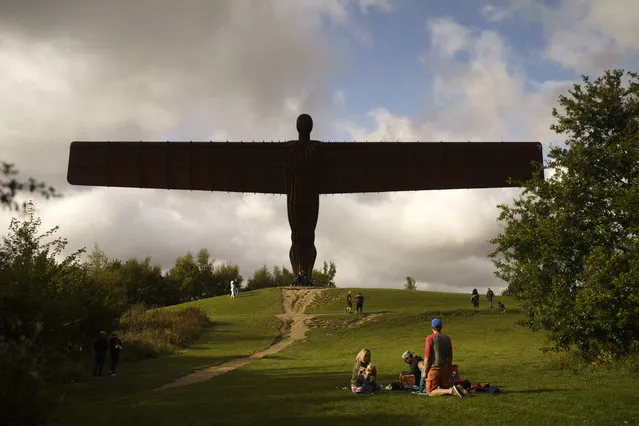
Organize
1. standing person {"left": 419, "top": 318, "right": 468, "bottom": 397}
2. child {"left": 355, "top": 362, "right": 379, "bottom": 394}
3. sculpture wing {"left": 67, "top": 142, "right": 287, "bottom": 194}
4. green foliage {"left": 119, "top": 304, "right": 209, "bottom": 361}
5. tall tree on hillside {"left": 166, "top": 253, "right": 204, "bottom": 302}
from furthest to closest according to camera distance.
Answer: tall tree on hillside {"left": 166, "top": 253, "right": 204, "bottom": 302}
sculpture wing {"left": 67, "top": 142, "right": 287, "bottom": 194}
green foliage {"left": 119, "top": 304, "right": 209, "bottom": 361}
child {"left": 355, "top": 362, "right": 379, "bottom": 394}
standing person {"left": 419, "top": 318, "right": 468, "bottom": 397}

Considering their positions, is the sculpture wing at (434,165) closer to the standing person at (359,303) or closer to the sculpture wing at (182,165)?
the sculpture wing at (182,165)

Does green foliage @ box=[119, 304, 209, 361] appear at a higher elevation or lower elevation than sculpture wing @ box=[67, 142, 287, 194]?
lower

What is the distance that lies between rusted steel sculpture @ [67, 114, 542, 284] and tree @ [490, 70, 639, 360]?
14.8 meters

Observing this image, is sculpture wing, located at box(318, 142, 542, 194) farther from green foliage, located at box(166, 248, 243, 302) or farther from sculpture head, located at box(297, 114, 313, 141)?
green foliage, located at box(166, 248, 243, 302)

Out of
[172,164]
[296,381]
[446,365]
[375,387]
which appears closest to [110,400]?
[296,381]

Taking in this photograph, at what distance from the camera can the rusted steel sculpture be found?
3250 centimetres

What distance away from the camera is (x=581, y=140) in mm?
17766

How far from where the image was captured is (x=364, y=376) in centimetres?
1216

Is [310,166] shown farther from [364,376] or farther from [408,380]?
[364,376]

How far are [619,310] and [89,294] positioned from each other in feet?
54.0

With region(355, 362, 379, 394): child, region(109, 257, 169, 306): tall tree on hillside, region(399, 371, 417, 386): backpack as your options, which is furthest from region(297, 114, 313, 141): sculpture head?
region(109, 257, 169, 306): tall tree on hillside

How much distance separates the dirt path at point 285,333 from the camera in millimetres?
17334

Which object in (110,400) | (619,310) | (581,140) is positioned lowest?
(110,400)

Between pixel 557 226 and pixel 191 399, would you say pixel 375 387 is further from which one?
pixel 557 226
